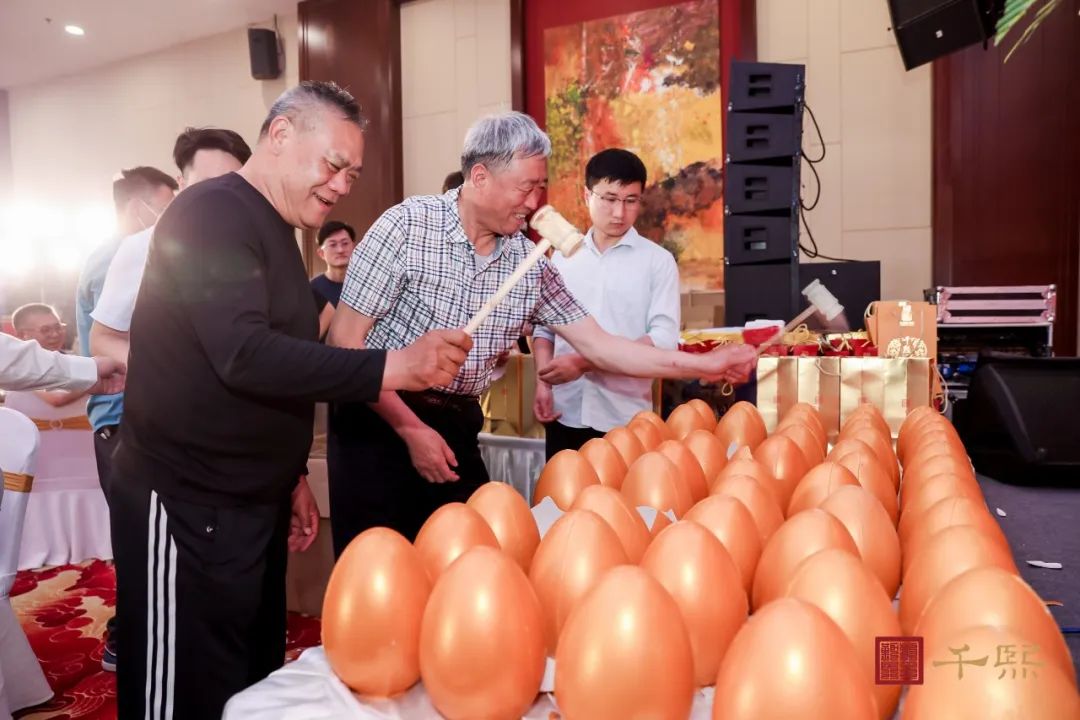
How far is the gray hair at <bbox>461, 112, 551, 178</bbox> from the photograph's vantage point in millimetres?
1457

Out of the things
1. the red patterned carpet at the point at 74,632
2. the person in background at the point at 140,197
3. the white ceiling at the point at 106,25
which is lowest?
the red patterned carpet at the point at 74,632

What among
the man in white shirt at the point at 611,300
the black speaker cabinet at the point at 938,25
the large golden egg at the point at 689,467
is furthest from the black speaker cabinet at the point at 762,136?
the large golden egg at the point at 689,467

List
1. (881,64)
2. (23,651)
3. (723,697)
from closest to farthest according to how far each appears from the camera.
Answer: (723,697), (23,651), (881,64)

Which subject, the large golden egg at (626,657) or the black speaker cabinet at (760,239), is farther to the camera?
the black speaker cabinet at (760,239)

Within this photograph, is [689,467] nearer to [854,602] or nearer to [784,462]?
[784,462]

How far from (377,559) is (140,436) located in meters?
0.63

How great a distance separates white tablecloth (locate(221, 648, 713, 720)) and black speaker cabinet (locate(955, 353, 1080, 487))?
3.29ft

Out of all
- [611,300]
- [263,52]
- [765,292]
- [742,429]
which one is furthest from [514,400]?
[263,52]

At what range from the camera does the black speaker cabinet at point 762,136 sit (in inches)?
108

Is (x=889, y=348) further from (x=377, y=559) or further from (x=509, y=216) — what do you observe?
(x=377, y=559)

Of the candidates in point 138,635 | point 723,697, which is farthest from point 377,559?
point 138,635

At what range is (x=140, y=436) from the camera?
1.14m

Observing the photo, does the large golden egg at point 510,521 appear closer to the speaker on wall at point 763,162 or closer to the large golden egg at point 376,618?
the large golden egg at point 376,618

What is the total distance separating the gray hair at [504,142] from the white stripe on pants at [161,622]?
2.72 feet
